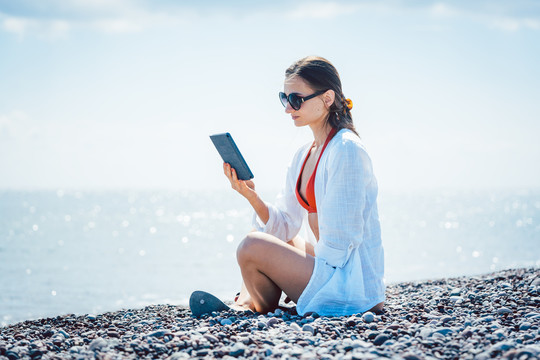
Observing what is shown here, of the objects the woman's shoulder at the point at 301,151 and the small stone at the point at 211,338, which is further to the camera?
the woman's shoulder at the point at 301,151

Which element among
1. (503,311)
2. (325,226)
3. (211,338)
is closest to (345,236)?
(325,226)

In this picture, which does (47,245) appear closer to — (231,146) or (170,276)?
(170,276)

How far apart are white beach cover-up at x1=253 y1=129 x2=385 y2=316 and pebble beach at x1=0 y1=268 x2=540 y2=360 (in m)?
0.17

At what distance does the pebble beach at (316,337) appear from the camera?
3012mm

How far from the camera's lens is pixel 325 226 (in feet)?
13.3

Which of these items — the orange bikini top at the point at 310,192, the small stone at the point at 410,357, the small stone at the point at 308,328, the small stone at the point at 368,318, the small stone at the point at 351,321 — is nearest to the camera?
the small stone at the point at 410,357

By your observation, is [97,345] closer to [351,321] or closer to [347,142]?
[351,321]

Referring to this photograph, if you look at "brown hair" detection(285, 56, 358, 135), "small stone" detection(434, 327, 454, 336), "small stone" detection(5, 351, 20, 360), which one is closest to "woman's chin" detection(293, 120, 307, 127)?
"brown hair" detection(285, 56, 358, 135)

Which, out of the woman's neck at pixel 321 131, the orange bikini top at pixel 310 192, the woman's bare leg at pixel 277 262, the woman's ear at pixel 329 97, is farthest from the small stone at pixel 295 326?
the woman's ear at pixel 329 97

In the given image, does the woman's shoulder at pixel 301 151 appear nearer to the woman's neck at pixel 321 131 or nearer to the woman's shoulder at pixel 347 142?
the woman's neck at pixel 321 131

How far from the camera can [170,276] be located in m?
18.5

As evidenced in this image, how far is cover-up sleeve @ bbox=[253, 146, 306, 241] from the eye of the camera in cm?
488

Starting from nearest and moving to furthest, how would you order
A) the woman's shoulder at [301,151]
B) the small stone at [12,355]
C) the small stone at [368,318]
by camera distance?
the small stone at [12,355]
the small stone at [368,318]
the woman's shoulder at [301,151]

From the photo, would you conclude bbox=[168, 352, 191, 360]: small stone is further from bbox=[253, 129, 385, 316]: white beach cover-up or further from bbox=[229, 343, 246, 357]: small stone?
bbox=[253, 129, 385, 316]: white beach cover-up
